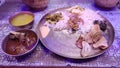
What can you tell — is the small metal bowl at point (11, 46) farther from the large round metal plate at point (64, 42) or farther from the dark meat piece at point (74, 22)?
the dark meat piece at point (74, 22)

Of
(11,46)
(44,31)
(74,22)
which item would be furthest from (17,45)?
(74,22)

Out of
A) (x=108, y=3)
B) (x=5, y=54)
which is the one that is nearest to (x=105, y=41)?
(x=108, y=3)

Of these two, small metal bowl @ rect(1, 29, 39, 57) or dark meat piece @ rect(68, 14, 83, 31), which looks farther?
dark meat piece @ rect(68, 14, 83, 31)

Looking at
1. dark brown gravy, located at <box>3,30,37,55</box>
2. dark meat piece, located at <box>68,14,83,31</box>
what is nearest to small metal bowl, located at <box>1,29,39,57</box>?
dark brown gravy, located at <box>3,30,37,55</box>

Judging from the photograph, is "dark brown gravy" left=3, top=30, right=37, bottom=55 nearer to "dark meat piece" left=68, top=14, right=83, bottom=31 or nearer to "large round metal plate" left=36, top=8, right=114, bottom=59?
"large round metal plate" left=36, top=8, right=114, bottom=59

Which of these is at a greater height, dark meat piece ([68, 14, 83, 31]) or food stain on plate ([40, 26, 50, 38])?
dark meat piece ([68, 14, 83, 31])

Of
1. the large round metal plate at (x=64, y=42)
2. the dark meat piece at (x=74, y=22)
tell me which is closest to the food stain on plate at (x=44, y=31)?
the large round metal plate at (x=64, y=42)
